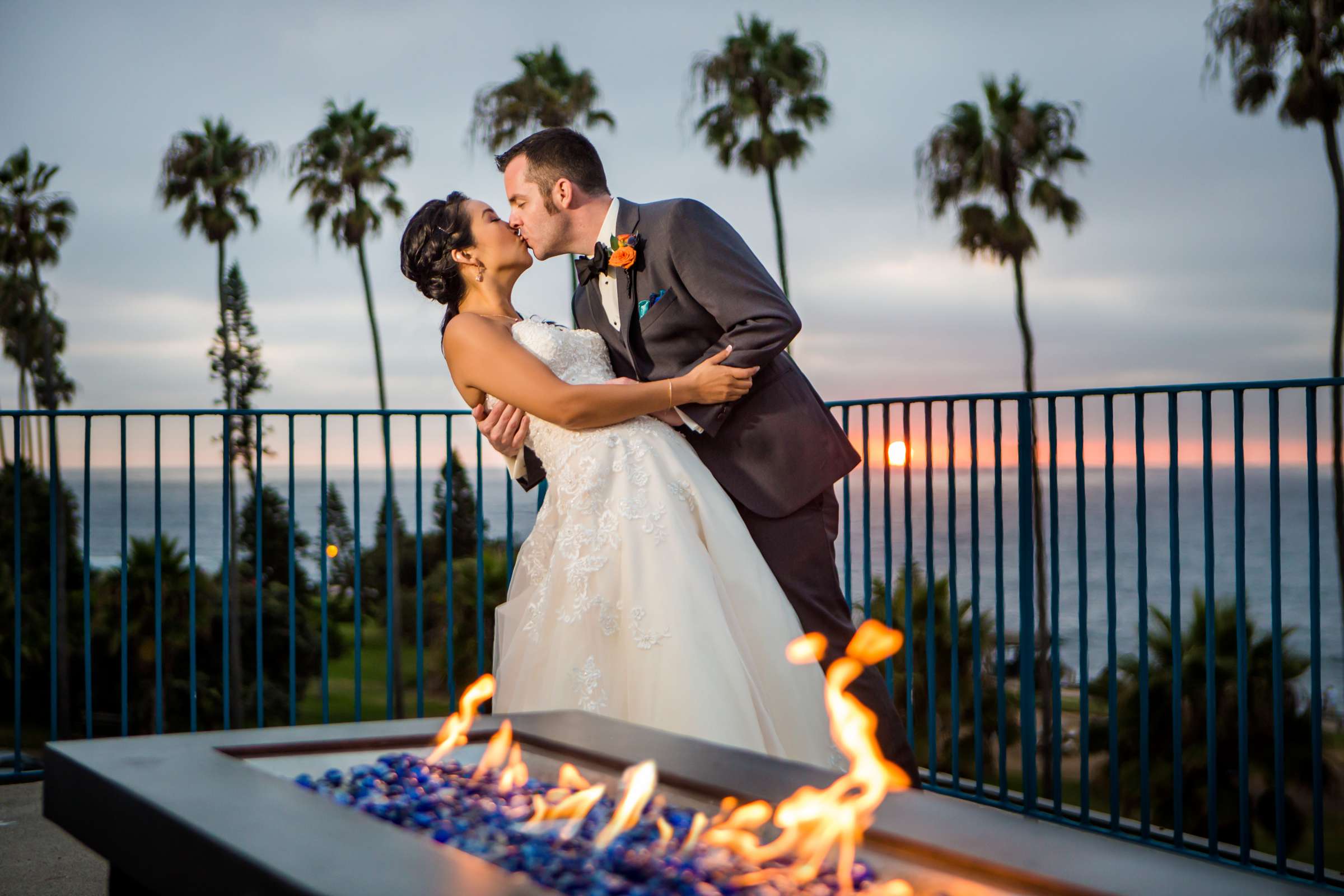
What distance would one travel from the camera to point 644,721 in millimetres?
2018

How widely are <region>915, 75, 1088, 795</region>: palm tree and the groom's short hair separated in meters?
25.1

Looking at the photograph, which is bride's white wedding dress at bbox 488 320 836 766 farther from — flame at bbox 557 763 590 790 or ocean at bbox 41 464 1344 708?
ocean at bbox 41 464 1344 708

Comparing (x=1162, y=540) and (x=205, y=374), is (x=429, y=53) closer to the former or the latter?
(x=205, y=374)

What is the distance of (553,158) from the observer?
7.89 ft

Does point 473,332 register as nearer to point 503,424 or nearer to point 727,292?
point 503,424

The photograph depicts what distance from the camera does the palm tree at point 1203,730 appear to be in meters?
16.1

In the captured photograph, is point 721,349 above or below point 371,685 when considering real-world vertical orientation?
above

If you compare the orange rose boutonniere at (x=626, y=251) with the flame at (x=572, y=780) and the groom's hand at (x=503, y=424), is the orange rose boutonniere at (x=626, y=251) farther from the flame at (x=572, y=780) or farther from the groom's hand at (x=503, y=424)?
the flame at (x=572, y=780)

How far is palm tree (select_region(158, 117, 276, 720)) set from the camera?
2806 cm

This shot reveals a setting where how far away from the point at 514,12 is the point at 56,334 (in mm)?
18286

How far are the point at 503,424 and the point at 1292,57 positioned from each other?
24.4 m

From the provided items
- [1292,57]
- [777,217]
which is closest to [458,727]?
[777,217]

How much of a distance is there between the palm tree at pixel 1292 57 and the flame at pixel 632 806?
79.2 feet

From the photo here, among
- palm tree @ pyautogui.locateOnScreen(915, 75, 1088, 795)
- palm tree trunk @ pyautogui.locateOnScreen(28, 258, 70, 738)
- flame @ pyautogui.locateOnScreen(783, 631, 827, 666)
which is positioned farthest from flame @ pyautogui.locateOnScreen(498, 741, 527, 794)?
palm tree trunk @ pyautogui.locateOnScreen(28, 258, 70, 738)
